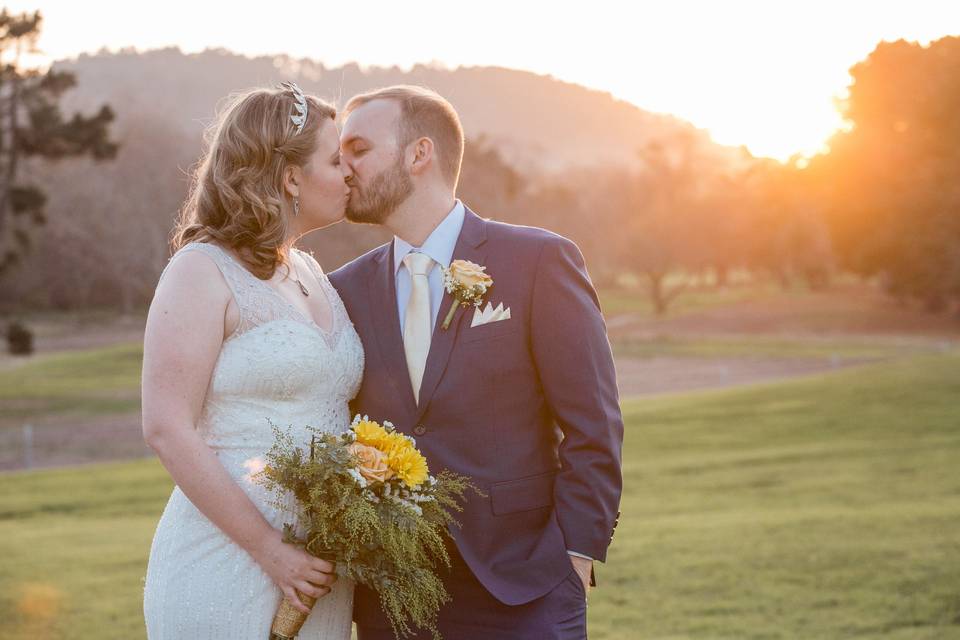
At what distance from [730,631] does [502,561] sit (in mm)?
4405

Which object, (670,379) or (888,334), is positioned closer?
(670,379)

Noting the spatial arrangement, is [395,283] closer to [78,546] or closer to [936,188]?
[78,546]

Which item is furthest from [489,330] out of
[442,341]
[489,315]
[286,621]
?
[286,621]

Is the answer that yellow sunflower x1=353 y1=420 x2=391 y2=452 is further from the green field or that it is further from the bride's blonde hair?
the green field

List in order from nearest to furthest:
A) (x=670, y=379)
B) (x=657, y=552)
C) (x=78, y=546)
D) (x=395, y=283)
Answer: (x=395, y=283) < (x=657, y=552) < (x=78, y=546) < (x=670, y=379)

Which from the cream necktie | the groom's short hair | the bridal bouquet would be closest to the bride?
the bridal bouquet

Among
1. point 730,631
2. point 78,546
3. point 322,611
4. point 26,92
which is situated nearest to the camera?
point 322,611

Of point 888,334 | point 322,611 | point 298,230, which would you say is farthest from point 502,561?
point 888,334

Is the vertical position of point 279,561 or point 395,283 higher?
point 395,283

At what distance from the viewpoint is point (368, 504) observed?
10.3 ft

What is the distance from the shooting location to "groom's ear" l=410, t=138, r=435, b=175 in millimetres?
4176

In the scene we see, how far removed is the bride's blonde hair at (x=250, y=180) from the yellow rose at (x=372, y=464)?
810 mm

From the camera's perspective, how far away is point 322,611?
12.2 ft

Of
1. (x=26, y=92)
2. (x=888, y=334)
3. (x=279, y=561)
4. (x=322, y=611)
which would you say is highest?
(x=26, y=92)
